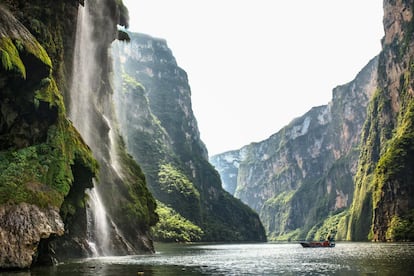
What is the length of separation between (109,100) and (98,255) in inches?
1680

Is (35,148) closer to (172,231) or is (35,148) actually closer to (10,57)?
(10,57)

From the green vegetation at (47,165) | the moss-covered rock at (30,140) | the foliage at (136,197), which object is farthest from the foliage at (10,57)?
the foliage at (136,197)

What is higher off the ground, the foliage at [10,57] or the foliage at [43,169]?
the foliage at [10,57]

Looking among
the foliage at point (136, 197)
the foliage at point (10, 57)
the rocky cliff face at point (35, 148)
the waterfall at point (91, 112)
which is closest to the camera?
the rocky cliff face at point (35, 148)

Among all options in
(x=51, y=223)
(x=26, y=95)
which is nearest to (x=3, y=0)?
(x=26, y=95)

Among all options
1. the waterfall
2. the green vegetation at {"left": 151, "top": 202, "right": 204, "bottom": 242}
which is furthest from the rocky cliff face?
the green vegetation at {"left": 151, "top": 202, "right": 204, "bottom": 242}

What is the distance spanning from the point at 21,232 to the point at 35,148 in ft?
31.3

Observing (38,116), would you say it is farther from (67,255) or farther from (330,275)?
(330,275)

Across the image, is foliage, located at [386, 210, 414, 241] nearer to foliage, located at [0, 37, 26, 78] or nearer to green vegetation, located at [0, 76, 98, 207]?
green vegetation, located at [0, 76, 98, 207]

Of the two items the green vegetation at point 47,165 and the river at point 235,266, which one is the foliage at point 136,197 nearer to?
the river at point 235,266

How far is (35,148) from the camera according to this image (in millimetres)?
39812

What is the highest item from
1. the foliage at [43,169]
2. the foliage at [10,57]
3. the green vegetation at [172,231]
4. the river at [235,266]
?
the foliage at [10,57]

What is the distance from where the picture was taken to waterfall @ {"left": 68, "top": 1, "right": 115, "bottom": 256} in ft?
203

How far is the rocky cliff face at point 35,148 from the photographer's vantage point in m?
33.1
